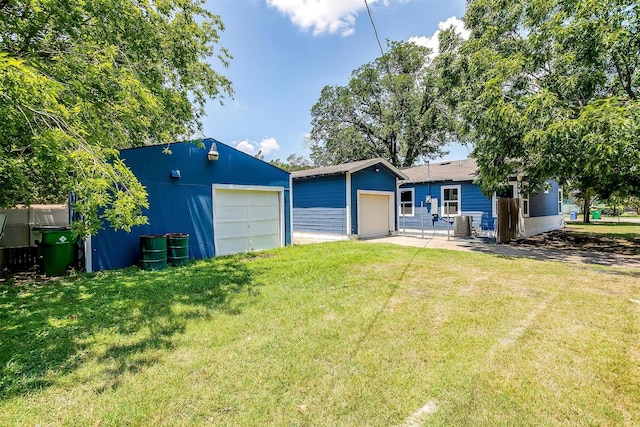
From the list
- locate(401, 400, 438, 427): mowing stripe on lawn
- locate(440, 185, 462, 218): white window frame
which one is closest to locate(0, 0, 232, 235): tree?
locate(401, 400, 438, 427): mowing stripe on lawn

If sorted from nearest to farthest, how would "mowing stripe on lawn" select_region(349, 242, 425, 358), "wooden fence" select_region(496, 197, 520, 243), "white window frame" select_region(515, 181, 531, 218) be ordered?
"mowing stripe on lawn" select_region(349, 242, 425, 358), "wooden fence" select_region(496, 197, 520, 243), "white window frame" select_region(515, 181, 531, 218)

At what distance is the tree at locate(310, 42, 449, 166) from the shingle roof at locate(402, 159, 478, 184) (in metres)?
7.88

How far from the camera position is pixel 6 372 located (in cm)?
269

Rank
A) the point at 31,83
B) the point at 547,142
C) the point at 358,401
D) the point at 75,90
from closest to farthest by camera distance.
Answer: the point at 358,401, the point at 31,83, the point at 75,90, the point at 547,142

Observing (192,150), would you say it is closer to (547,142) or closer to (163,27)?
(163,27)

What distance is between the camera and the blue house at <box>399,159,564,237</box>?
1326 centimetres

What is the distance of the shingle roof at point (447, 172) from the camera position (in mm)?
13698

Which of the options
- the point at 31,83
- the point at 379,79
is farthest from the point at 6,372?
the point at 379,79

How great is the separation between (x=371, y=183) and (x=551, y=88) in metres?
7.00

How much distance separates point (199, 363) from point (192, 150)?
22.2 feet

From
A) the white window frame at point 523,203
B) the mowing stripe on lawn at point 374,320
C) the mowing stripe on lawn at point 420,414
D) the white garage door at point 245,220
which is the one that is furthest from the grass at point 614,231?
the mowing stripe on lawn at point 420,414

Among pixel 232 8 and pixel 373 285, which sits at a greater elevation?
pixel 232 8

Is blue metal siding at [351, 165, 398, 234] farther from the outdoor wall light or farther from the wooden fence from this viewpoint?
the outdoor wall light

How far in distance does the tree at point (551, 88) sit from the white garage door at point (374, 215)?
4.84 metres
